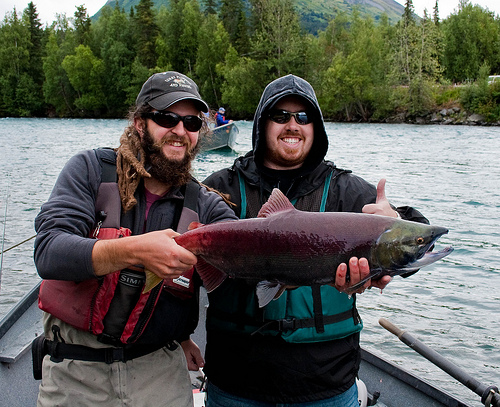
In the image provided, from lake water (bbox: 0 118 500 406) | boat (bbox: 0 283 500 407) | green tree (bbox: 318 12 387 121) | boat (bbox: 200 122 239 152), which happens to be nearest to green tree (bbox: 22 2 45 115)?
green tree (bbox: 318 12 387 121)

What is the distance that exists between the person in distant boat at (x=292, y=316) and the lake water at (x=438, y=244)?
83.2 inches

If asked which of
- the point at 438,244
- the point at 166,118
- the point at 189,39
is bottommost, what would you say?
Result: the point at 438,244

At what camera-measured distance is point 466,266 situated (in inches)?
395

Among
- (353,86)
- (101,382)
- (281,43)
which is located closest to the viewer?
(101,382)

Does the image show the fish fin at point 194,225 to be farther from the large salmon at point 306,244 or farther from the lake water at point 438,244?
the lake water at point 438,244

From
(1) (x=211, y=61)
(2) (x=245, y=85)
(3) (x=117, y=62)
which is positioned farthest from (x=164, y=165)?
(3) (x=117, y=62)

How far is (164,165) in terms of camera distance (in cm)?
296

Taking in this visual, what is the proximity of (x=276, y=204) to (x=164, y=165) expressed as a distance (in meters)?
0.80

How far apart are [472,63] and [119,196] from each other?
251 feet

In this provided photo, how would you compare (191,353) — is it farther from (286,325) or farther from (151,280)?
(151,280)

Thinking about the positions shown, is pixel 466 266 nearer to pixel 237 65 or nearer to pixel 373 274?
pixel 373 274

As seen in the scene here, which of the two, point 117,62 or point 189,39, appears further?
point 117,62

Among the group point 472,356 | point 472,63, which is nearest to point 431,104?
point 472,63

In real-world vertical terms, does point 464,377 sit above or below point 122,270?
below
